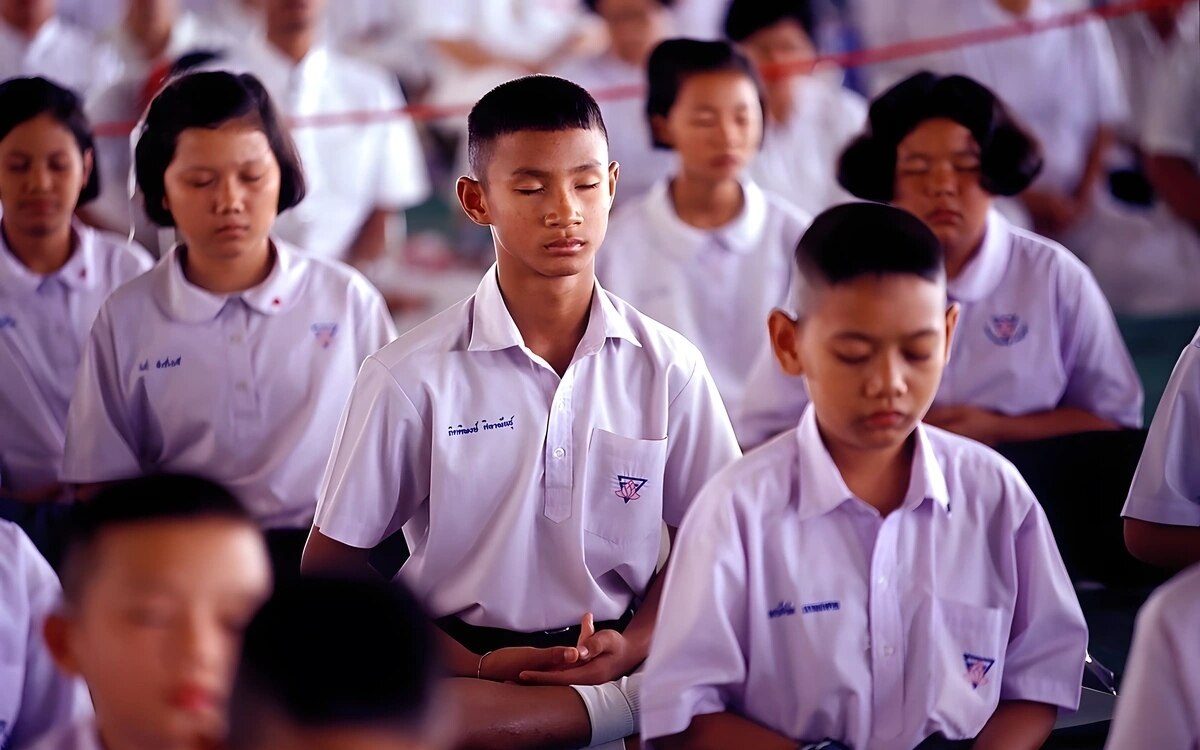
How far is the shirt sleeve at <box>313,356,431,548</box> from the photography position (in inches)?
63.2

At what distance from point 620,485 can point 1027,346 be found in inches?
33.2

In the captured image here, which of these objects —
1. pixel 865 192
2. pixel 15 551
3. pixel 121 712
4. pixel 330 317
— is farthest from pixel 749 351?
pixel 121 712

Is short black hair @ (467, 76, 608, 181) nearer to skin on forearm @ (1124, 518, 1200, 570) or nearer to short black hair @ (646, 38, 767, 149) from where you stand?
skin on forearm @ (1124, 518, 1200, 570)

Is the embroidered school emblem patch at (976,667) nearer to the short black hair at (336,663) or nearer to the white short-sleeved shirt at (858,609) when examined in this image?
the white short-sleeved shirt at (858,609)

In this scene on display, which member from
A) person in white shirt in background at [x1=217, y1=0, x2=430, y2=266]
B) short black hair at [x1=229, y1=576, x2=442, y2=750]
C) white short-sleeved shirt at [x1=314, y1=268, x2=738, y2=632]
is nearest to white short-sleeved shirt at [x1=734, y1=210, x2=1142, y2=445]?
white short-sleeved shirt at [x1=314, y1=268, x2=738, y2=632]

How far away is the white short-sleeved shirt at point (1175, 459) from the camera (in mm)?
1588

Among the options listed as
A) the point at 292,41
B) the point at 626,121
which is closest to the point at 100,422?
the point at 292,41

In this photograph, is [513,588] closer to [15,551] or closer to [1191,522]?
[15,551]

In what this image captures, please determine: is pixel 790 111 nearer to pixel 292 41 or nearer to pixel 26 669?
pixel 292 41

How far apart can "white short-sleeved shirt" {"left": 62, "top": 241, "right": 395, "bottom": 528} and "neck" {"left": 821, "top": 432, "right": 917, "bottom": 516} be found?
947 millimetres

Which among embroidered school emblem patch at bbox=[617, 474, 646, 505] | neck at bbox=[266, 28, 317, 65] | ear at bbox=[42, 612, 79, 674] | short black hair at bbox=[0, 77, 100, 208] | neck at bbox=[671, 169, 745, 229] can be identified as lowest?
ear at bbox=[42, 612, 79, 674]

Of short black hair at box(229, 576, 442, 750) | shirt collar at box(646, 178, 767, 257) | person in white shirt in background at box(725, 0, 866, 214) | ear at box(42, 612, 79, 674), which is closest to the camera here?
short black hair at box(229, 576, 442, 750)

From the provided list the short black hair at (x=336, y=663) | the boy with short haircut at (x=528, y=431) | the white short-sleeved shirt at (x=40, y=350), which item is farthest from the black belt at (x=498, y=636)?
the white short-sleeved shirt at (x=40, y=350)

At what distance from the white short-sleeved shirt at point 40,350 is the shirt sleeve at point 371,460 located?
900mm
